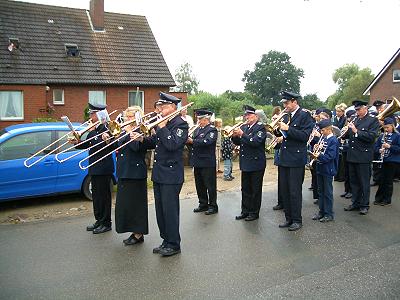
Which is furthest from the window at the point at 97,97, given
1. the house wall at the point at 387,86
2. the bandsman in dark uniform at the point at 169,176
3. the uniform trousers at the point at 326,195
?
the house wall at the point at 387,86

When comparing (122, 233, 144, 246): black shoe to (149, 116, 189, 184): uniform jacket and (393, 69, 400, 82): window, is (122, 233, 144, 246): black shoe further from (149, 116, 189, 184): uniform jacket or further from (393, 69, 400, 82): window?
(393, 69, 400, 82): window

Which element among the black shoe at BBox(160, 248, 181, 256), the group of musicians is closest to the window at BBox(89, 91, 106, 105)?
the group of musicians

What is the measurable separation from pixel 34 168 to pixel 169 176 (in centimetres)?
354

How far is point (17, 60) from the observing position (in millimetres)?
19000

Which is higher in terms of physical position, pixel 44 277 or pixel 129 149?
pixel 129 149

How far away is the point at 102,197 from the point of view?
6.25m

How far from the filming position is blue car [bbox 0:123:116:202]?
7301mm

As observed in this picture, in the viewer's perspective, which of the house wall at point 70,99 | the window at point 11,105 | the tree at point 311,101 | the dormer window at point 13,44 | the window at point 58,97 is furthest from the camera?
the tree at point 311,101

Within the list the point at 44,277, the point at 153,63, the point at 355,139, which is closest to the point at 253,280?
the point at 44,277

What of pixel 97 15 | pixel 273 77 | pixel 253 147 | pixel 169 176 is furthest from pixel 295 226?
pixel 273 77

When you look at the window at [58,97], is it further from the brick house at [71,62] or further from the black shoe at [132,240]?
the black shoe at [132,240]

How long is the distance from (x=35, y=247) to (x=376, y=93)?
109ft

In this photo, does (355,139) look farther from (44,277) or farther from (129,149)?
(44,277)

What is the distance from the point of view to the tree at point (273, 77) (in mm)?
75250
